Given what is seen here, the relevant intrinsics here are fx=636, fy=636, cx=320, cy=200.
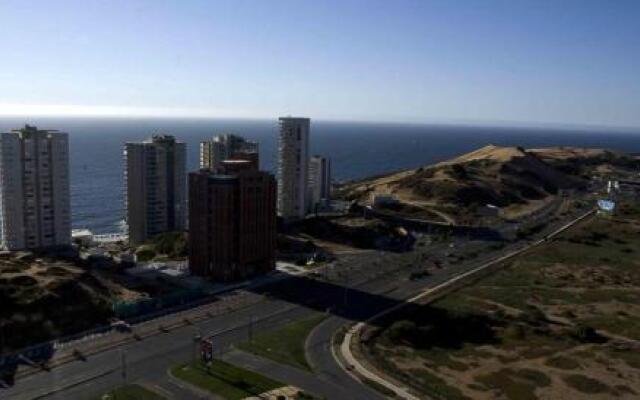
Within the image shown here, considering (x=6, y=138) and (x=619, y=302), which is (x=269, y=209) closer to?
(x=6, y=138)

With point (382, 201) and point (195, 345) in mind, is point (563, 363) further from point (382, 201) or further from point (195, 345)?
point (382, 201)

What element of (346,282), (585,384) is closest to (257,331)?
(346,282)

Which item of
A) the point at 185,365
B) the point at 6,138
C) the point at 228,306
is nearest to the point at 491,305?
the point at 228,306

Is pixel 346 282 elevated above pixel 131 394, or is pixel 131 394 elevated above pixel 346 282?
pixel 346 282

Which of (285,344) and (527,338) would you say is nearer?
(285,344)

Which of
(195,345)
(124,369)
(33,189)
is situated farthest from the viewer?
(33,189)

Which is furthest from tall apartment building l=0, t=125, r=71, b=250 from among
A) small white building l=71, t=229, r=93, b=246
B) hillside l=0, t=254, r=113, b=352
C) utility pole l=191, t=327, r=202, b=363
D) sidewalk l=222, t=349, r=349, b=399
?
sidewalk l=222, t=349, r=349, b=399

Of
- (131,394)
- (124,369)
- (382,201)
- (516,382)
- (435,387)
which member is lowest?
(516,382)
